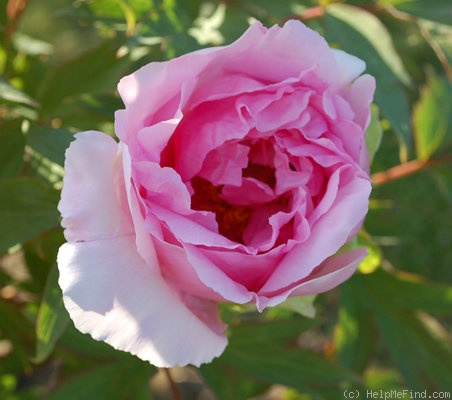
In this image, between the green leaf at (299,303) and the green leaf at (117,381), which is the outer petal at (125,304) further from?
the green leaf at (117,381)

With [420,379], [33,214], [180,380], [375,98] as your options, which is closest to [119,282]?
[33,214]

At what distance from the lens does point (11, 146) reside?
1.72 feet

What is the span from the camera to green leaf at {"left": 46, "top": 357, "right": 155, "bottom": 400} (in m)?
0.61

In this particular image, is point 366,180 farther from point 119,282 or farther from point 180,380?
point 180,380

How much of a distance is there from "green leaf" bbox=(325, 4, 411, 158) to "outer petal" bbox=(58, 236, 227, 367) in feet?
0.79

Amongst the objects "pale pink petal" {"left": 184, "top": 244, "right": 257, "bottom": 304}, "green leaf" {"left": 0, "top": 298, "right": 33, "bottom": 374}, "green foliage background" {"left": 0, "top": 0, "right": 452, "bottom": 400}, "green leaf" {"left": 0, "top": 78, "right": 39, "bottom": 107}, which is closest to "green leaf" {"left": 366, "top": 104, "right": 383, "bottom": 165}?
"green foliage background" {"left": 0, "top": 0, "right": 452, "bottom": 400}

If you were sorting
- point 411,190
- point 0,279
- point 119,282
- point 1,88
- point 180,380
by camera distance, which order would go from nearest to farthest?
point 119,282, point 1,88, point 0,279, point 180,380, point 411,190

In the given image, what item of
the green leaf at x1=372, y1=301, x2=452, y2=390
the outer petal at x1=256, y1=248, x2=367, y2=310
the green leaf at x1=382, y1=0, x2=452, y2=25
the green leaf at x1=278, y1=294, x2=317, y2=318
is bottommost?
the green leaf at x1=372, y1=301, x2=452, y2=390

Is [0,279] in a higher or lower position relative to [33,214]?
lower

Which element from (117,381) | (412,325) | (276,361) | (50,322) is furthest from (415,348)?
(50,322)

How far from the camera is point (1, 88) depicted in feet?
1.50

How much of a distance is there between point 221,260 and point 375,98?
0.22m

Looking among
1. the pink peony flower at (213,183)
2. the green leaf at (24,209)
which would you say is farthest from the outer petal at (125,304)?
the green leaf at (24,209)

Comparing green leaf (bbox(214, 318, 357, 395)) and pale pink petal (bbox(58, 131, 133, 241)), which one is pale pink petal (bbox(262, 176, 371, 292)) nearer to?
pale pink petal (bbox(58, 131, 133, 241))
